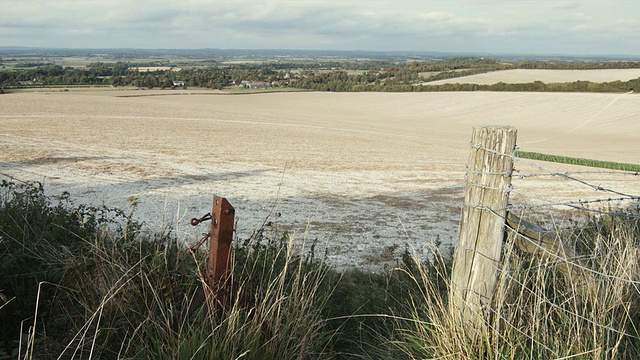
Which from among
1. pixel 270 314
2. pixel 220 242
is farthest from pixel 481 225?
pixel 220 242

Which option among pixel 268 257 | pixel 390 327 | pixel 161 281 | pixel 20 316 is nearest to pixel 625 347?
pixel 390 327

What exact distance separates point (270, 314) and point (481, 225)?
1771mm

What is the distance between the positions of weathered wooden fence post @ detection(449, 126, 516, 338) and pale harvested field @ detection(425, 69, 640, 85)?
232ft

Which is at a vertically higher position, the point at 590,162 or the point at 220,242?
the point at 220,242

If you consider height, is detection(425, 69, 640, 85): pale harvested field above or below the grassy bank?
above

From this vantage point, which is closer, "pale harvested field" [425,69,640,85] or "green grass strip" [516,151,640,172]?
"green grass strip" [516,151,640,172]

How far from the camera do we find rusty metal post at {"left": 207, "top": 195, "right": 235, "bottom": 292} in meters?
4.04

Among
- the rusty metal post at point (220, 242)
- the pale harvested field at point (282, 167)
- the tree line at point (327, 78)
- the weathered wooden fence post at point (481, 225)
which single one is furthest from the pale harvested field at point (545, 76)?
the rusty metal post at point (220, 242)

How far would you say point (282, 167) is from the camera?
18.4 m

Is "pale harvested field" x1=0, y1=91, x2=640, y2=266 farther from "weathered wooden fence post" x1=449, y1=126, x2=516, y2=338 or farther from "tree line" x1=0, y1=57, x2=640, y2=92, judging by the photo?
"tree line" x1=0, y1=57, x2=640, y2=92

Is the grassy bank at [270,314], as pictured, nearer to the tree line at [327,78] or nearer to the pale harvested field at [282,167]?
the pale harvested field at [282,167]

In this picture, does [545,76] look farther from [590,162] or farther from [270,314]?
[270,314]

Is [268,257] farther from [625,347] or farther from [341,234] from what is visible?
[341,234]

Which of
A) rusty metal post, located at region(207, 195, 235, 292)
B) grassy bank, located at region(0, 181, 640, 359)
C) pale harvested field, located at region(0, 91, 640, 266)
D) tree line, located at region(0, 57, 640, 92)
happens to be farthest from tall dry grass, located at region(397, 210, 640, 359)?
tree line, located at region(0, 57, 640, 92)
